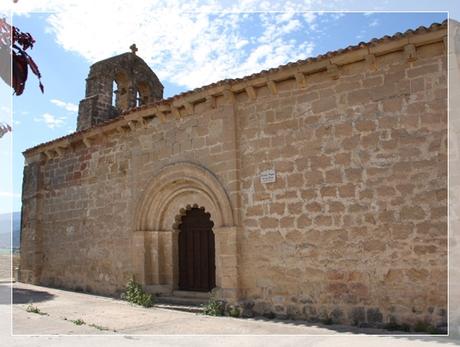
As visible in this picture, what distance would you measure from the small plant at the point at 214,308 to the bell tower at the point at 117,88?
662 cm

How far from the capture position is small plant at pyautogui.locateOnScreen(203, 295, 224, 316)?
23.6 ft

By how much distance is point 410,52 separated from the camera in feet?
19.3

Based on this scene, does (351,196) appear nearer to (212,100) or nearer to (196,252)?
(212,100)

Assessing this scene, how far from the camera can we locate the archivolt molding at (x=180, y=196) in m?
7.71

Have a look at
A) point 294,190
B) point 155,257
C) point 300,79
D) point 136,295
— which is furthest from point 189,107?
point 136,295

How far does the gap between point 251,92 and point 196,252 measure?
3.33m

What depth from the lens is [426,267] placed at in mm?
5633

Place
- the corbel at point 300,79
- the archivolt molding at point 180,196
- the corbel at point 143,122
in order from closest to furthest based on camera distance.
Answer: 1. the corbel at point 300,79
2. the archivolt molding at point 180,196
3. the corbel at point 143,122

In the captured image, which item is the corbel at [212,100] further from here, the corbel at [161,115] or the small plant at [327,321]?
the small plant at [327,321]

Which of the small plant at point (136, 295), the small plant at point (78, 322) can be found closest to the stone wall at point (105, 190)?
the small plant at point (136, 295)

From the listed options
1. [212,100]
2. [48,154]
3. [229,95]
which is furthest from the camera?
[48,154]

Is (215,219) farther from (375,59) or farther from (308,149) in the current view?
(375,59)

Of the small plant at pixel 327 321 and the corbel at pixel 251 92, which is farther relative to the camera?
the corbel at pixel 251 92

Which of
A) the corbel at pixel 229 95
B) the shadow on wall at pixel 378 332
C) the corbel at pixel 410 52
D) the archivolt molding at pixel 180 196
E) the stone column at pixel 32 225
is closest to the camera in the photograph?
the shadow on wall at pixel 378 332
